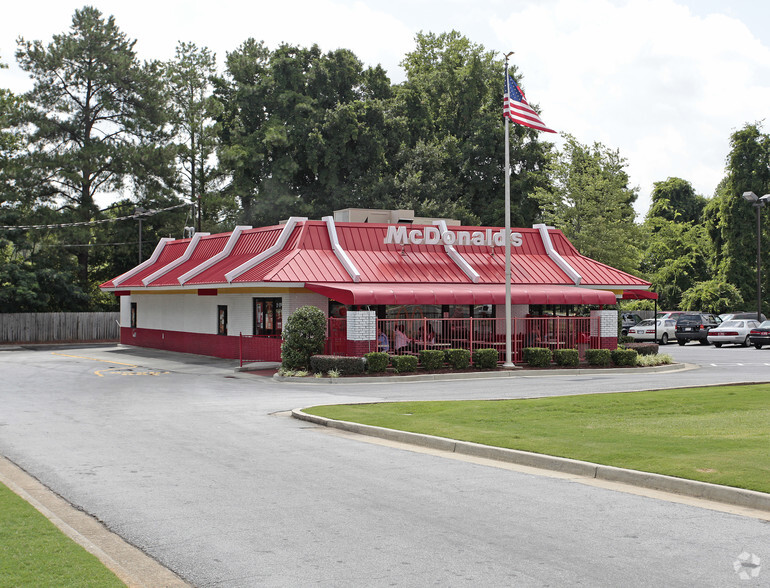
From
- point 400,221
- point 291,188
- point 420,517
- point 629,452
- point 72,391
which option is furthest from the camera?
point 291,188

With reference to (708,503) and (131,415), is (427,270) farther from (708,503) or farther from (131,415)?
(708,503)

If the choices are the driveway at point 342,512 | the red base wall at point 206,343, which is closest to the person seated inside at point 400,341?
the red base wall at point 206,343

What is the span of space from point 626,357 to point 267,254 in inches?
582

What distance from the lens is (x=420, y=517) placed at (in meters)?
8.69

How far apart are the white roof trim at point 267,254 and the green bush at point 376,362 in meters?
7.60

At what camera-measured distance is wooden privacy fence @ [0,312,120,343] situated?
51938 millimetres

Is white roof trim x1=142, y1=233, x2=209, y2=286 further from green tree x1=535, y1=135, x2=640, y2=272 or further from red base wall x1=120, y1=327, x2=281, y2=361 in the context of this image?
green tree x1=535, y1=135, x2=640, y2=272

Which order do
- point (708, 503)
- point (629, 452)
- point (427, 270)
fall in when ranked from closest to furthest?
point (708, 503), point (629, 452), point (427, 270)

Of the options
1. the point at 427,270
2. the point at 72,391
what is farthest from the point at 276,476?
the point at 427,270

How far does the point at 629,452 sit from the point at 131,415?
35.0ft

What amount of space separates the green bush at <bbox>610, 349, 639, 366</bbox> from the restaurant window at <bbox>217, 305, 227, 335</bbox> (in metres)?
16.8

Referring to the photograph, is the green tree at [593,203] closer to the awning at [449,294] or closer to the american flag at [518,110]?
the awning at [449,294]

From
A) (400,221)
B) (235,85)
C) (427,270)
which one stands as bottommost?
(427,270)

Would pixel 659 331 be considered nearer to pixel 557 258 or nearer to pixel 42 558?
pixel 557 258
